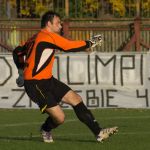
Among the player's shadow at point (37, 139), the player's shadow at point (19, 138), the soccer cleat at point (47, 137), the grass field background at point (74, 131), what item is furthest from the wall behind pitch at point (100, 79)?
the soccer cleat at point (47, 137)

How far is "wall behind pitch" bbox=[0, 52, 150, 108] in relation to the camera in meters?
19.8

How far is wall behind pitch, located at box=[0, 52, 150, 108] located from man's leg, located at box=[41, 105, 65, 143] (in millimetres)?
7557

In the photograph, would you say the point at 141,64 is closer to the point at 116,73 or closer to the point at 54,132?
the point at 116,73

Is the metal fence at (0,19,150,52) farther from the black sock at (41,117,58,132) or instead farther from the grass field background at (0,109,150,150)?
the black sock at (41,117,58,132)

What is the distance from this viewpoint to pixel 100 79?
20031mm

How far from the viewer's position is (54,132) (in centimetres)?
1414

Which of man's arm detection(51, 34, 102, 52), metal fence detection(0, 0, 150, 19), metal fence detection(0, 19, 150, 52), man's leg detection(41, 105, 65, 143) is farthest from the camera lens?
metal fence detection(0, 0, 150, 19)

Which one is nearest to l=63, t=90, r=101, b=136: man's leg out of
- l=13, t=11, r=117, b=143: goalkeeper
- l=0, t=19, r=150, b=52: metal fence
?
l=13, t=11, r=117, b=143: goalkeeper

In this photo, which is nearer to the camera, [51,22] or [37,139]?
[51,22]

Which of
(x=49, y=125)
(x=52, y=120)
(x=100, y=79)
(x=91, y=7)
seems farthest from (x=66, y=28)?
(x=52, y=120)

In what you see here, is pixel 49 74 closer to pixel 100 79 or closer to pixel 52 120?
pixel 52 120

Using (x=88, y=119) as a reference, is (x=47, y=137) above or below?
below

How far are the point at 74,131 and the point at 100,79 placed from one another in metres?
5.92

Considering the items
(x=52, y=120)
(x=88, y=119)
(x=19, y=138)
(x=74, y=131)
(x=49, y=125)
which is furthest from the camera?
(x=74, y=131)
